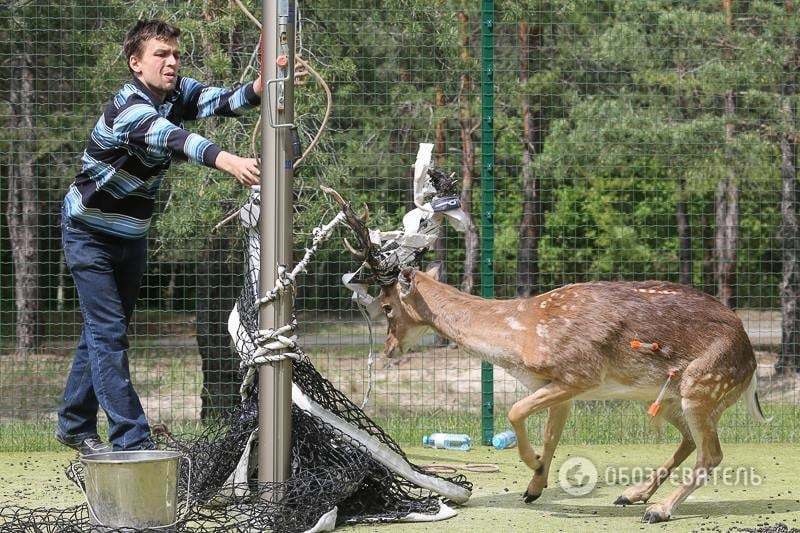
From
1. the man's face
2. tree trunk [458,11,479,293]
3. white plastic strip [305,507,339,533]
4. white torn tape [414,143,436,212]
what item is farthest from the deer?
tree trunk [458,11,479,293]

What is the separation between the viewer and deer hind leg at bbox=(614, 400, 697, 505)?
6047mm

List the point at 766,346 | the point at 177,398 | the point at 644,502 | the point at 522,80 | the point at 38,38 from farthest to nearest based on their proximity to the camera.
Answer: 1. the point at 766,346
2. the point at 522,80
3. the point at 177,398
4. the point at 38,38
5. the point at 644,502

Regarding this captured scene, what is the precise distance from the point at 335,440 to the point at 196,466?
0.68 meters

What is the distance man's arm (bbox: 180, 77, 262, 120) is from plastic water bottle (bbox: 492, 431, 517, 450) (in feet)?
10.7

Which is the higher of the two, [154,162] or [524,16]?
[524,16]

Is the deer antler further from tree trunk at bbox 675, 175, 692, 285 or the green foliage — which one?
tree trunk at bbox 675, 175, 692, 285

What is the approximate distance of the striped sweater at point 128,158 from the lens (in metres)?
5.25

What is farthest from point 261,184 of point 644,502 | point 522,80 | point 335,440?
point 522,80

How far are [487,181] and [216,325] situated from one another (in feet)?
9.03

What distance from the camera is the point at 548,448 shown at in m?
6.19

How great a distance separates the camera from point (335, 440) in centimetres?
555

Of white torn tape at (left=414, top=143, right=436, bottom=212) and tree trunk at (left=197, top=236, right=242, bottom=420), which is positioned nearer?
white torn tape at (left=414, top=143, right=436, bottom=212)

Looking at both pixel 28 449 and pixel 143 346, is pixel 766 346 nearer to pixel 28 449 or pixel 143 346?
pixel 143 346

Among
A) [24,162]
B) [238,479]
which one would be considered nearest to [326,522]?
[238,479]
